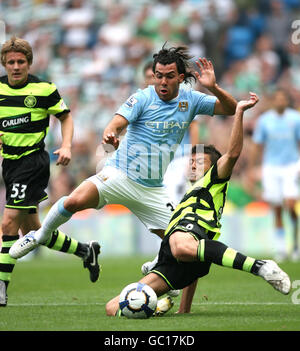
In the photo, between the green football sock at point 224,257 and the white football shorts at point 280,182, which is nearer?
the green football sock at point 224,257

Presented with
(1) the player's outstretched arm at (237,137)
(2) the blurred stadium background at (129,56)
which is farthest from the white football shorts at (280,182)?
(1) the player's outstretched arm at (237,137)

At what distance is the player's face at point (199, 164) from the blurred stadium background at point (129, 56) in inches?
329

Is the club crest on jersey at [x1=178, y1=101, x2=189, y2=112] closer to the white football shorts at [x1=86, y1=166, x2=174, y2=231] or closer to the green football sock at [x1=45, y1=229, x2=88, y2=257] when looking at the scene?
the white football shorts at [x1=86, y1=166, x2=174, y2=231]

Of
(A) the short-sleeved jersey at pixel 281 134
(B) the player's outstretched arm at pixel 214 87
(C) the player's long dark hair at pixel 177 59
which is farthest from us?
(A) the short-sleeved jersey at pixel 281 134

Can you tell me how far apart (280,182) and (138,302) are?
26.2ft

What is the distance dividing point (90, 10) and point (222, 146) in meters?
6.34

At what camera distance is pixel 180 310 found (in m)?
7.04

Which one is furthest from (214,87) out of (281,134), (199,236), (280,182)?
(280,182)

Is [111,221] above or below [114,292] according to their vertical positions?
below

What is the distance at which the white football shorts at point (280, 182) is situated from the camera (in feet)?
44.9

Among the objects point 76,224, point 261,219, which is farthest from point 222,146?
point 76,224

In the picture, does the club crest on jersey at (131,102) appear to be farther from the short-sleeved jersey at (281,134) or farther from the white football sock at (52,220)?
the short-sleeved jersey at (281,134)

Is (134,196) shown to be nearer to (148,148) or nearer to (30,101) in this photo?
(148,148)

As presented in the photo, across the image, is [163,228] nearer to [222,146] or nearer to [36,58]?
[222,146]
